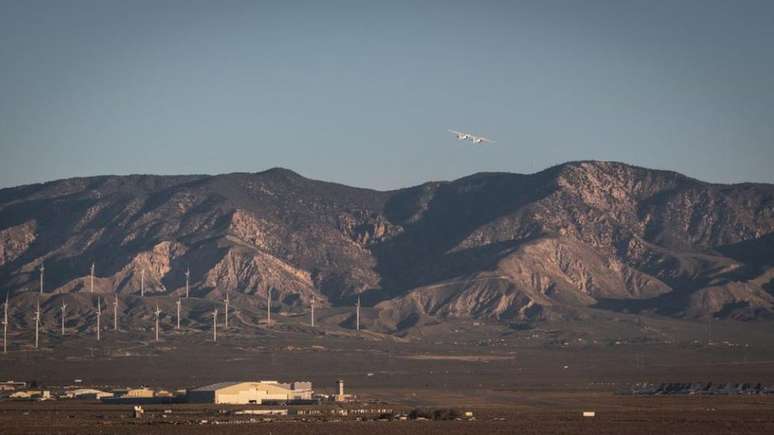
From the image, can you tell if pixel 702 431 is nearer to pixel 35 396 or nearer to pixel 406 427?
pixel 406 427

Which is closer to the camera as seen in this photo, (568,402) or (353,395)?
(568,402)

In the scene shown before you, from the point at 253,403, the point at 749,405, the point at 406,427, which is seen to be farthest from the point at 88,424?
the point at 749,405

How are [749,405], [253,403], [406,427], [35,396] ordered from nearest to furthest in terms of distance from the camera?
[406,427] < [749,405] < [253,403] < [35,396]

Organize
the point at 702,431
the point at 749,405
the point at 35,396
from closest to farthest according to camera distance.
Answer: the point at 702,431, the point at 749,405, the point at 35,396

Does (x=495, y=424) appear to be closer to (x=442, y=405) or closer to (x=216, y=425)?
(x=216, y=425)

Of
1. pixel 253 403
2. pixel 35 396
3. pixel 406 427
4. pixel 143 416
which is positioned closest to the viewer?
pixel 406 427

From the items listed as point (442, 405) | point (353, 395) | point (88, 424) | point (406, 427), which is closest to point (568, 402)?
point (442, 405)
